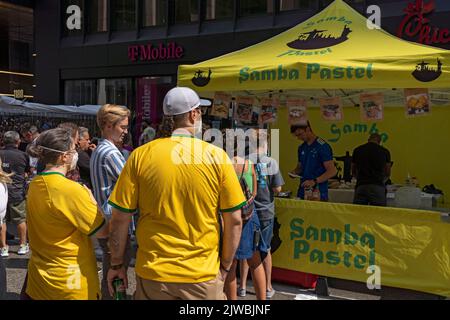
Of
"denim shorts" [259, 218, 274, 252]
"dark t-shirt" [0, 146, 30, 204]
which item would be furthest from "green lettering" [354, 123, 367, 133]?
"dark t-shirt" [0, 146, 30, 204]

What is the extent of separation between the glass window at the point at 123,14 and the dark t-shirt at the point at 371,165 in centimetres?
1044

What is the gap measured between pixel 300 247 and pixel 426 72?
2.22m

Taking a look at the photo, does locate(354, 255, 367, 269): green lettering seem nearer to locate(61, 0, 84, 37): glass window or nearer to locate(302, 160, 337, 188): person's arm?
locate(302, 160, 337, 188): person's arm

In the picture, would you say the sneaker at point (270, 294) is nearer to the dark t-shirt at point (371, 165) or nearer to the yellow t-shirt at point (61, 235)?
the dark t-shirt at point (371, 165)

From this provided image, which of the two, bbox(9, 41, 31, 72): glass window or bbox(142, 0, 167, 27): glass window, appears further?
bbox(9, 41, 31, 72): glass window

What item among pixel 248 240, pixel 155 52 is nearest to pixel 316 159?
pixel 248 240

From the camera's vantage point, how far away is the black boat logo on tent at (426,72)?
4660 mm

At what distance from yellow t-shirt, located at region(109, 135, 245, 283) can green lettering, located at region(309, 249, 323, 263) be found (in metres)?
2.94

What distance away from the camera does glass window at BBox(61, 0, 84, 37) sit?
16047 millimetres

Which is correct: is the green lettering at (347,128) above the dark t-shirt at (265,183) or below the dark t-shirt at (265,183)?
above

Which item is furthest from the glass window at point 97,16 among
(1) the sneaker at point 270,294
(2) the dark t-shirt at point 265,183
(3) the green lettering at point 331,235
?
(1) the sneaker at point 270,294

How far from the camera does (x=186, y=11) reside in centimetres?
1415
